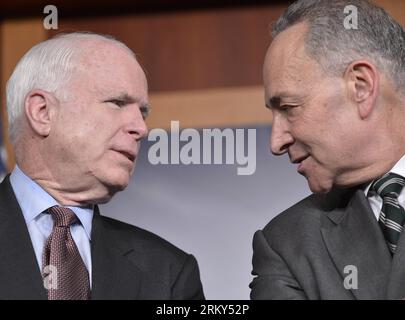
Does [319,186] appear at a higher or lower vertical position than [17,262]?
higher

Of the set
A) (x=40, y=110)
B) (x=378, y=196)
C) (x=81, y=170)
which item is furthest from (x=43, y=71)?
(x=378, y=196)

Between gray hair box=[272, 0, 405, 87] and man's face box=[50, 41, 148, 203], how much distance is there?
→ 0.94 ft

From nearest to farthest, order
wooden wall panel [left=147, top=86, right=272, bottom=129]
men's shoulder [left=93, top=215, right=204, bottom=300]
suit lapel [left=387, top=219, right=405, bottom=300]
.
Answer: suit lapel [left=387, top=219, right=405, bottom=300], men's shoulder [left=93, top=215, right=204, bottom=300], wooden wall panel [left=147, top=86, right=272, bottom=129]

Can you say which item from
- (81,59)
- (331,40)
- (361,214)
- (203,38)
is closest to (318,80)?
(331,40)

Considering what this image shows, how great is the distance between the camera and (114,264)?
4.45 ft

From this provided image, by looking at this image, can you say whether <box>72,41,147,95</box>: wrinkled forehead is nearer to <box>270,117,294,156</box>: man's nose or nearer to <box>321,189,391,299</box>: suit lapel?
<box>270,117,294,156</box>: man's nose

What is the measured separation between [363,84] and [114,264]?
0.46 meters

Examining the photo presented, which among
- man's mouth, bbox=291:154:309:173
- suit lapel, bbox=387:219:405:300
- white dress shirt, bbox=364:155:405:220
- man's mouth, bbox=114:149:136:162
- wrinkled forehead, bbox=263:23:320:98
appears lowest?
suit lapel, bbox=387:219:405:300

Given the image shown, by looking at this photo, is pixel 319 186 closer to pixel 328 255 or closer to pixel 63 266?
pixel 328 255

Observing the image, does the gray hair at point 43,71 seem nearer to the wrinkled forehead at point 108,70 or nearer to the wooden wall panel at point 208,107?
the wrinkled forehead at point 108,70

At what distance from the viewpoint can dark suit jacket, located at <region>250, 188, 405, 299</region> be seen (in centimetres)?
130

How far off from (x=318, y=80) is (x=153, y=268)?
0.38 meters

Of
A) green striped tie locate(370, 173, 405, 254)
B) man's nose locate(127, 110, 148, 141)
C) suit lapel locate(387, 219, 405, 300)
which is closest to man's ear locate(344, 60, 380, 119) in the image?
green striped tie locate(370, 173, 405, 254)
